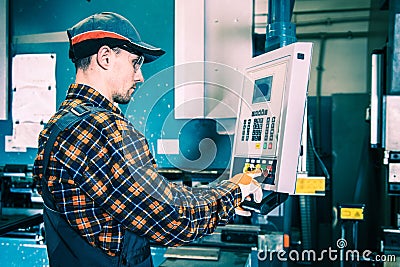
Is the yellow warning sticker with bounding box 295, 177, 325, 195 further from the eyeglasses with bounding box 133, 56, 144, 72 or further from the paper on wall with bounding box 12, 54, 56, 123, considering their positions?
the paper on wall with bounding box 12, 54, 56, 123

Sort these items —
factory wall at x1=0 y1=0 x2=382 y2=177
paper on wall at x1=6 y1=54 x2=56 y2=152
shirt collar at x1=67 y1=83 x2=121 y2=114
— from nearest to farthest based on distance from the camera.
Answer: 1. shirt collar at x1=67 y1=83 x2=121 y2=114
2. factory wall at x1=0 y1=0 x2=382 y2=177
3. paper on wall at x1=6 y1=54 x2=56 y2=152

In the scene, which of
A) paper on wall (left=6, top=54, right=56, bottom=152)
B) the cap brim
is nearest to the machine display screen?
the cap brim

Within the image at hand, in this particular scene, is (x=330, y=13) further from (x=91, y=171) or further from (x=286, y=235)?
(x=91, y=171)

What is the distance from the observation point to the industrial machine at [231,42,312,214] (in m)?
1.17

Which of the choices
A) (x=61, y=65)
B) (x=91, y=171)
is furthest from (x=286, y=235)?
(x=61, y=65)

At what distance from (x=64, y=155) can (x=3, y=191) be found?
136 centimetres

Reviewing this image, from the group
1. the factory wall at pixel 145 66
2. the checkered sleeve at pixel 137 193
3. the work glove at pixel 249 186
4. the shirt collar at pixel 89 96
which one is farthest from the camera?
the factory wall at pixel 145 66

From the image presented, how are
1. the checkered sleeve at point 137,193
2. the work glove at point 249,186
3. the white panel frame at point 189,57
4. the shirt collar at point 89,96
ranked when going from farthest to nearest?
the white panel frame at point 189,57
the work glove at point 249,186
the shirt collar at point 89,96
the checkered sleeve at point 137,193

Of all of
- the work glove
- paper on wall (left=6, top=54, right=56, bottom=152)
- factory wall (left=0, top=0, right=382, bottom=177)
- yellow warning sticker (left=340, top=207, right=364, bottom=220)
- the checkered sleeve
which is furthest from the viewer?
paper on wall (left=6, top=54, right=56, bottom=152)

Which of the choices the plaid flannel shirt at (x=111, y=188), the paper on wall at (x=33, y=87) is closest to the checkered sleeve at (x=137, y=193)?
the plaid flannel shirt at (x=111, y=188)

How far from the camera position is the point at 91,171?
98 cm

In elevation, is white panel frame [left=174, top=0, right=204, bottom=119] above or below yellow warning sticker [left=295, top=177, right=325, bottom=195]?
above

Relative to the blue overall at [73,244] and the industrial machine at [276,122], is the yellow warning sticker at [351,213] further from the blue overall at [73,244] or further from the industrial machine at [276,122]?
the blue overall at [73,244]

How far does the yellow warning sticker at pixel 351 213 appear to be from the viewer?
1633 mm
